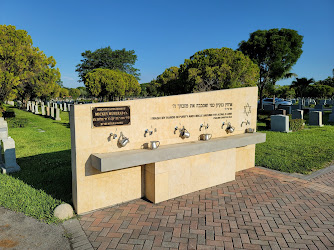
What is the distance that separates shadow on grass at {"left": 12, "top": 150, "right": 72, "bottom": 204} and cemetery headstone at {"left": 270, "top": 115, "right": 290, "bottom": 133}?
12.5 meters

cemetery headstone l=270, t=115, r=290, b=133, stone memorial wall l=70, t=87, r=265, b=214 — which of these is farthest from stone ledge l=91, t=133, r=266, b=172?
cemetery headstone l=270, t=115, r=290, b=133

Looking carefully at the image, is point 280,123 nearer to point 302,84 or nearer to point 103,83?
point 103,83

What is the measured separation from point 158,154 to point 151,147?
252 mm

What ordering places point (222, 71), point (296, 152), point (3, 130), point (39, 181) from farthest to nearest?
point (222, 71) → point (296, 152) → point (3, 130) → point (39, 181)

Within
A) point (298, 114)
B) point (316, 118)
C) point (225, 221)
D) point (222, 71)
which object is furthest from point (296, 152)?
point (222, 71)

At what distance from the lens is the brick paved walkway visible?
405 centimetres

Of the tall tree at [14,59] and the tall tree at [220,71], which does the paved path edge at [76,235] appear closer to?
the tall tree at [14,59]

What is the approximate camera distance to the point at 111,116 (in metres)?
5.17

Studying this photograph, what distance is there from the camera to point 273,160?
879cm

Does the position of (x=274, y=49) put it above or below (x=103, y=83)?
above

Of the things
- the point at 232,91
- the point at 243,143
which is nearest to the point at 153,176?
the point at 243,143

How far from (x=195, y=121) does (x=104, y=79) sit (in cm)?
3765

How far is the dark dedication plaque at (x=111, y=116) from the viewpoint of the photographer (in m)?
5.00

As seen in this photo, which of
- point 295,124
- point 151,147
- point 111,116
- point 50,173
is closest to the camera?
point 111,116
